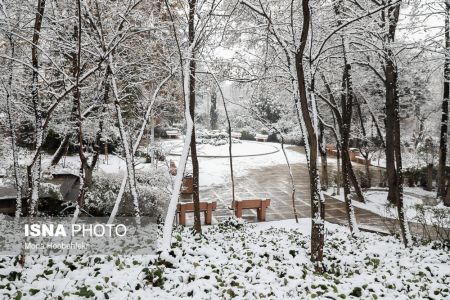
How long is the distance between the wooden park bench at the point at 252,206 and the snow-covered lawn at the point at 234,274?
11.1 feet

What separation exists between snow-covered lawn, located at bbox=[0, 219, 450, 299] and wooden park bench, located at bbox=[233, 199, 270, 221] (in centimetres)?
338

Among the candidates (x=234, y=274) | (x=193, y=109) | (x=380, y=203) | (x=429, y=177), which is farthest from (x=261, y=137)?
(x=234, y=274)

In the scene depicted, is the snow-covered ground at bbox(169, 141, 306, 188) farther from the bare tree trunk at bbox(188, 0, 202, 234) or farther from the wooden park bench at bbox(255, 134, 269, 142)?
the wooden park bench at bbox(255, 134, 269, 142)

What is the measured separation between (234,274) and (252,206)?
19.8 feet

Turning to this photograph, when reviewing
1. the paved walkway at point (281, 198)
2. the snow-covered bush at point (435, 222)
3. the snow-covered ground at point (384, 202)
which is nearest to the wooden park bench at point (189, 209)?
the paved walkway at point (281, 198)

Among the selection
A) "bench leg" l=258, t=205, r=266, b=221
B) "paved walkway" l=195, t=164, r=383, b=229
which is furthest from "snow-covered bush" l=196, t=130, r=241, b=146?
"bench leg" l=258, t=205, r=266, b=221

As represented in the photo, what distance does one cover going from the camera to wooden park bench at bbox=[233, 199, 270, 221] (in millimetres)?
11062

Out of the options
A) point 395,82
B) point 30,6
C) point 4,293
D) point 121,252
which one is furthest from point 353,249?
point 30,6

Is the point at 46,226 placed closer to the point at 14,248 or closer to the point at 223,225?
the point at 14,248

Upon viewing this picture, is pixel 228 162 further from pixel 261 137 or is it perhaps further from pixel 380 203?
pixel 261 137

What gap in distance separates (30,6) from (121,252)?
4957 mm

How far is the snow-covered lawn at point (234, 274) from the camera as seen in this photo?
179 inches

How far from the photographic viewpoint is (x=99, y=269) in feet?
16.6

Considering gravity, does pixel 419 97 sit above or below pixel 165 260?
above
